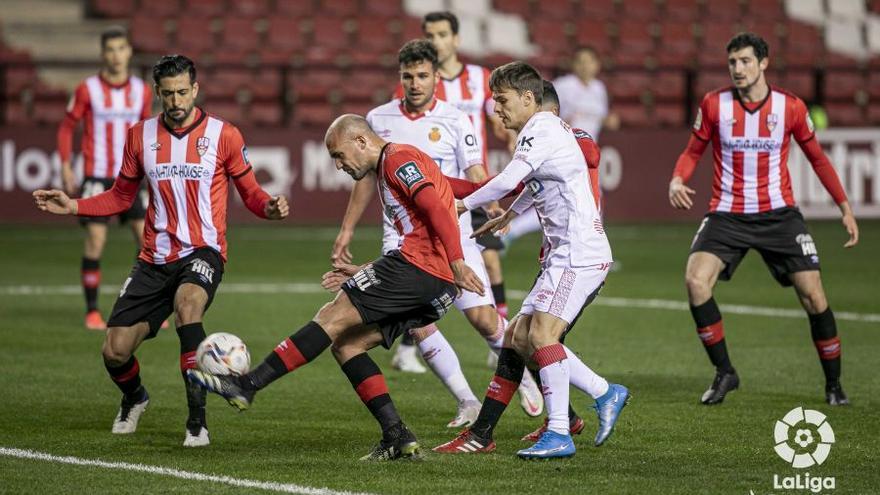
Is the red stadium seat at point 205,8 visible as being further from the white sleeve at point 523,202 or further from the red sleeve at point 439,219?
the red sleeve at point 439,219

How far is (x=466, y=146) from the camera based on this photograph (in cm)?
909

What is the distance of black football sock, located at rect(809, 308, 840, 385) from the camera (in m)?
8.95

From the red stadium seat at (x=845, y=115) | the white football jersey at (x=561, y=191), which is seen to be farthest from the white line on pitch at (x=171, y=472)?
the red stadium seat at (x=845, y=115)

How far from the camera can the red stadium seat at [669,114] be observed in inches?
906

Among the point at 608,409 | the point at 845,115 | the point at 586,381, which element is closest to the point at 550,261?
the point at 586,381

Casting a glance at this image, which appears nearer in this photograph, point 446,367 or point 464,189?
point 464,189

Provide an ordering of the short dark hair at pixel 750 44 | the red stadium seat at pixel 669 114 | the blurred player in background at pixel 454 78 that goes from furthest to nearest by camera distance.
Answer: the red stadium seat at pixel 669 114 < the blurred player in background at pixel 454 78 < the short dark hair at pixel 750 44

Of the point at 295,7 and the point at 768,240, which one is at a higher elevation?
the point at 295,7

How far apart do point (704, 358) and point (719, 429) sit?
279 centimetres

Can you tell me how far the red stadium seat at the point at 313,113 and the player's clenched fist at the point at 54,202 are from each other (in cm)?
1425

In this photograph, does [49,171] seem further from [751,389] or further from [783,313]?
[751,389]

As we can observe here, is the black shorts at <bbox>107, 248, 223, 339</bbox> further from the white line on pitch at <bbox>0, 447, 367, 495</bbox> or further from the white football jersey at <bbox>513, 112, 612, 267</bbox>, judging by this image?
the white football jersey at <bbox>513, 112, 612, 267</bbox>

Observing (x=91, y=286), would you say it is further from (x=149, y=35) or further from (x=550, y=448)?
(x=149, y=35)

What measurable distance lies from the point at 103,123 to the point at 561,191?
6695 millimetres
